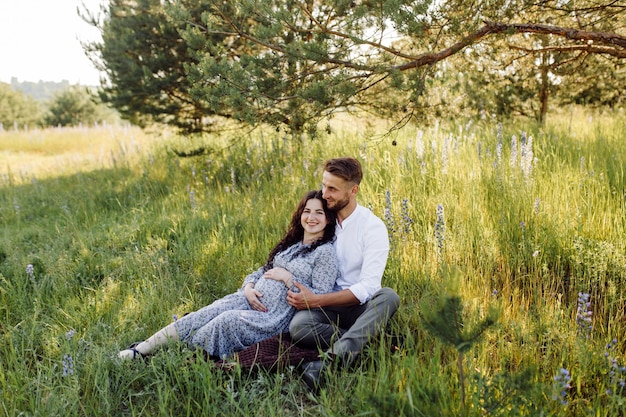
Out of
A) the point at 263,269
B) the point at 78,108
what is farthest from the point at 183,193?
the point at 78,108

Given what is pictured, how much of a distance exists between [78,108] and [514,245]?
38087 mm

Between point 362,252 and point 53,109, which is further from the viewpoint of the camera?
point 53,109

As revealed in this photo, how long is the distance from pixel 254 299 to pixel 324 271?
0.52m

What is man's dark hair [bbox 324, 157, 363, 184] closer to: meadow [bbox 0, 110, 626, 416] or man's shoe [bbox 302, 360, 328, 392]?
meadow [bbox 0, 110, 626, 416]

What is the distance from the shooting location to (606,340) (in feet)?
9.39

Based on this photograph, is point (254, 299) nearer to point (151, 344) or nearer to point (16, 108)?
point (151, 344)

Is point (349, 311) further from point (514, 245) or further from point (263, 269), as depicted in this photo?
point (514, 245)

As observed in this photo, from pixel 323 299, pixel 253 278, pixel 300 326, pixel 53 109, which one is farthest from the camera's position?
pixel 53 109

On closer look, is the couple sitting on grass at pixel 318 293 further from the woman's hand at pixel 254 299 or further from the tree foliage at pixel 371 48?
the tree foliage at pixel 371 48

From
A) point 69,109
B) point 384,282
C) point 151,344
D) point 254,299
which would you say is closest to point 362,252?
point 384,282

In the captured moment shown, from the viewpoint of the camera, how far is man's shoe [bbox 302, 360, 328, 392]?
2.83 m

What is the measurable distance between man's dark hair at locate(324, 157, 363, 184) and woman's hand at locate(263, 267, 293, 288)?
30.7 inches

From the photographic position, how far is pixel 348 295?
3.34 metres

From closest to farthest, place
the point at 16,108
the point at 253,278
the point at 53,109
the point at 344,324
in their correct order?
the point at 344,324
the point at 253,278
the point at 53,109
the point at 16,108
